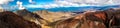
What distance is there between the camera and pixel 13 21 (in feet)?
23.1

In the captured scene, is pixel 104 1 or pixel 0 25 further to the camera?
pixel 104 1

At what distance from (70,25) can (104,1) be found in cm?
80

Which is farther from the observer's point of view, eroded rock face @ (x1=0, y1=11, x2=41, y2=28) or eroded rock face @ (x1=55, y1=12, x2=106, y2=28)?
eroded rock face @ (x1=55, y1=12, x2=106, y2=28)

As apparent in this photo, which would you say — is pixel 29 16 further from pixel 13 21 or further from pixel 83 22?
pixel 83 22

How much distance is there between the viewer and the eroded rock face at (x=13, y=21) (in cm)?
697

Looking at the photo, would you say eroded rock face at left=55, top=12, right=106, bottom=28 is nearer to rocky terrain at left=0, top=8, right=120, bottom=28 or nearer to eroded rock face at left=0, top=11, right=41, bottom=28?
rocky terrain at left=0, top=8, right=120, bottom=28

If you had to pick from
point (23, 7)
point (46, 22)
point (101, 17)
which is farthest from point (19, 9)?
point (101, 17)

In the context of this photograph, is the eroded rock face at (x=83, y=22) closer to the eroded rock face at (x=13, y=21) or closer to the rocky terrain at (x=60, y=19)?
the rocky terrain at (x=60, y=19)

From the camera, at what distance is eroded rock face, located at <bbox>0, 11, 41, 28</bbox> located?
22.9 feet

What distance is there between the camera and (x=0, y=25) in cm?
693

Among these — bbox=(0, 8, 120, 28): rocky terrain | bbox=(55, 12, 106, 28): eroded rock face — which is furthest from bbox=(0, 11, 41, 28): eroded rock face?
bbox=(55, 12, 106, 28): eroded rock face

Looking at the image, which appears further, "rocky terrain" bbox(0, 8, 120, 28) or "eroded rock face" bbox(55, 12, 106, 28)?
"eroded rock face" bbox(55, 12, 106, 28)

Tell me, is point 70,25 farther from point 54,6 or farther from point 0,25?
point 0,25

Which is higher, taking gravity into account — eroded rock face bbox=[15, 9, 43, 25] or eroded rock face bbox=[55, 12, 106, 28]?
eroded rock face bbox=[15, 9, 43, 25]
